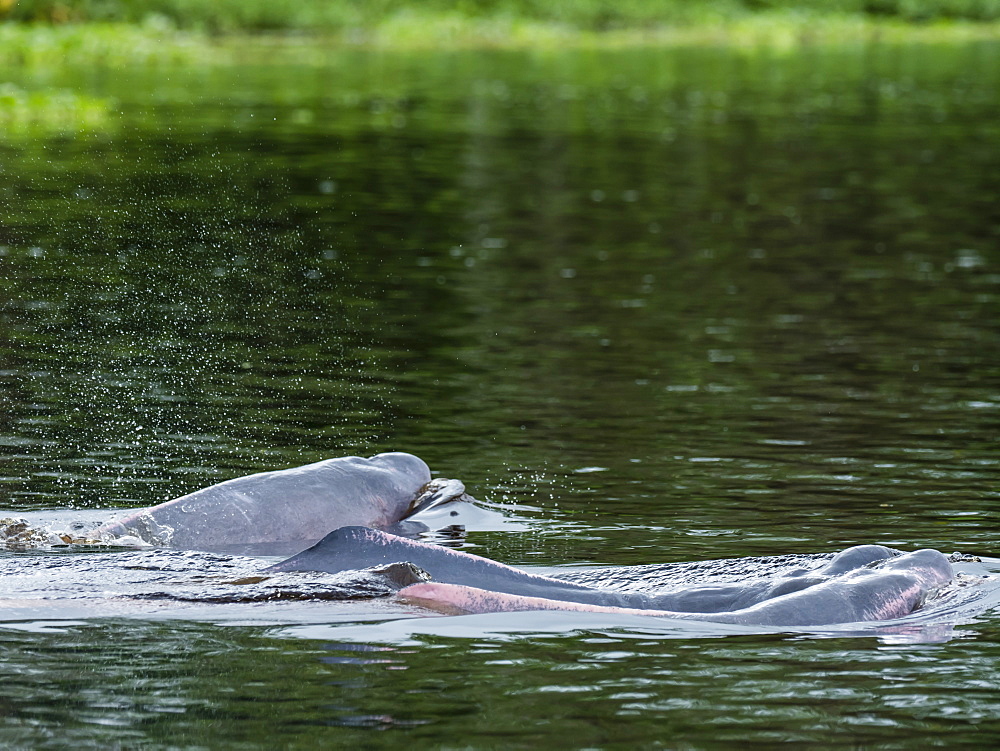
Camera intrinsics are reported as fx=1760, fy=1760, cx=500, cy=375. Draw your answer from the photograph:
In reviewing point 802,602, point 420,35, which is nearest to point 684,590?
point 802,602

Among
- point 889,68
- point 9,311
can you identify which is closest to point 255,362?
point 9,311

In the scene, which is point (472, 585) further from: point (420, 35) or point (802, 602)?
point (420, 35)

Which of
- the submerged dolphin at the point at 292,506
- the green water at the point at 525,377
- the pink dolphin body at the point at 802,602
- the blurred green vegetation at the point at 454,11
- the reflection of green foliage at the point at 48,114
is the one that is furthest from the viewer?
the blurred green vegetation at the point at 454,11

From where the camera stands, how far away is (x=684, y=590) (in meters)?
7.14

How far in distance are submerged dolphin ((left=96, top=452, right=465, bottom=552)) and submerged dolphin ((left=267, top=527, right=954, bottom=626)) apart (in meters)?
1.07

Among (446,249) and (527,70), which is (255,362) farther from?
(527,70)

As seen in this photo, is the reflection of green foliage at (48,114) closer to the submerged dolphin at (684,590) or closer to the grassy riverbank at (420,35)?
the grassy riverbank at (420,35)

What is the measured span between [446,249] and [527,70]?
27.2 m

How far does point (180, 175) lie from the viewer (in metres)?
22.3

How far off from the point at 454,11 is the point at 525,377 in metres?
48.5

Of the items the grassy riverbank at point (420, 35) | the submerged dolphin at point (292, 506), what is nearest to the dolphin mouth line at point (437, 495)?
the submerged dolphin at point (292, 506)

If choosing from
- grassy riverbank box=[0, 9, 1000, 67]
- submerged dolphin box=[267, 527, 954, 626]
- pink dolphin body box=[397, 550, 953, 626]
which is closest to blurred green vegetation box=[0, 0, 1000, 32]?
grassy riverbank box=[0, 9, 1000, 67]

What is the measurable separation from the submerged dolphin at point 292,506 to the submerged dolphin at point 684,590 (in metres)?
1.07

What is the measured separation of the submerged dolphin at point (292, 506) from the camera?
816cm
